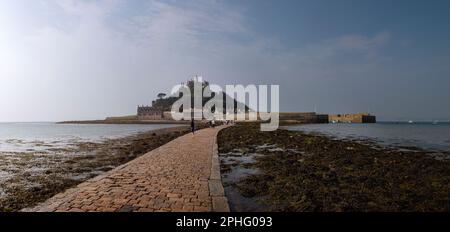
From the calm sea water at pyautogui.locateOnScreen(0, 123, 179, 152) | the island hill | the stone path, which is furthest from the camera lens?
the island hill

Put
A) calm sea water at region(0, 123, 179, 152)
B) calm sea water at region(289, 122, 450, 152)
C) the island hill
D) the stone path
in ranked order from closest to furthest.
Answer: the stone path → calm sea water at region(0, 123, 179, 152) → calm sea water at region(289, 122, 450, 152) → the island hill

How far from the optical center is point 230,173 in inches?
421

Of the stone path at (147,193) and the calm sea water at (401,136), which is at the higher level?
the stone path at (147,193)

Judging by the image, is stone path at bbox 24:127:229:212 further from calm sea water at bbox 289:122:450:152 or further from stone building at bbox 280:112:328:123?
stone building at bbox 280:112:328:123

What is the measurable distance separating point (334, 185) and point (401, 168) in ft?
16.7

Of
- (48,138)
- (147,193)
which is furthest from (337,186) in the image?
(48,138)

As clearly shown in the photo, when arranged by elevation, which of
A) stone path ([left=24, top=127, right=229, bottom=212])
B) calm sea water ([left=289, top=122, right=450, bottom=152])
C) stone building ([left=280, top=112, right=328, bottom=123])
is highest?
stone building ([left=280, top=112, right=328, bottom=123])

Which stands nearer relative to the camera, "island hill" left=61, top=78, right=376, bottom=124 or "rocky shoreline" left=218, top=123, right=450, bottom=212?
"rocky shoreline" left=218, top=123, right=450, bottom=212

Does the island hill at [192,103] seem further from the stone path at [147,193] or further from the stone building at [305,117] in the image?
the stone path at [147,193]

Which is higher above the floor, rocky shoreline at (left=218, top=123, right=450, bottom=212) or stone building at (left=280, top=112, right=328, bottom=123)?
stone building at (left=280, top=112, right=328, bottom=123)

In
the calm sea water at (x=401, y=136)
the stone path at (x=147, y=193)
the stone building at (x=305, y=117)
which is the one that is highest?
the stone building at (x=305, y=117)

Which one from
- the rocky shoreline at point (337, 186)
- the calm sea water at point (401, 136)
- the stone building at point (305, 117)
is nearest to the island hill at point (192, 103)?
the stone building at point (305, 117)

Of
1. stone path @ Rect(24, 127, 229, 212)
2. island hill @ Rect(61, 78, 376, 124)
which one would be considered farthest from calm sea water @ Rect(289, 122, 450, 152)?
island hill @ Rect(61, 78, 376, 124)
